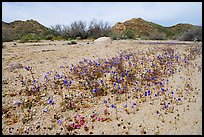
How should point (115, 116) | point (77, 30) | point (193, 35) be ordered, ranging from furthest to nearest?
point (77, 30), point (193, 35), point (115, 116)

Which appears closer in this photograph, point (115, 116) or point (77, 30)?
point (115, 116)

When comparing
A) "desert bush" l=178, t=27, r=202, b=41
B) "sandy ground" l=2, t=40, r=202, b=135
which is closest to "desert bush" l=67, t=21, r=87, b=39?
"desert bush" l=178, t=27, r=202, b=41

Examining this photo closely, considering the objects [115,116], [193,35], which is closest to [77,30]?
[193,35]

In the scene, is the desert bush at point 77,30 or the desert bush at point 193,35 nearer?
the desert bush at point 193,35

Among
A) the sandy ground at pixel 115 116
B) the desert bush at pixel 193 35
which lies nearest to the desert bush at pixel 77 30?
the desert bush at pixel 193 35

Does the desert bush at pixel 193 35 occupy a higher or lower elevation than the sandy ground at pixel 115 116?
higher

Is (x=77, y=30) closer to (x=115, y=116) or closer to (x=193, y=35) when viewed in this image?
(x=193, y=35)

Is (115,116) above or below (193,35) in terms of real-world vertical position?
below

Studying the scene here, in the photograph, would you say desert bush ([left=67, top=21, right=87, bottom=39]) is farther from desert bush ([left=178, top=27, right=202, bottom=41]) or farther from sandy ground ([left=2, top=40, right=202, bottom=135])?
sandy ground ([left=2, top=40, right=202, bottom=135])

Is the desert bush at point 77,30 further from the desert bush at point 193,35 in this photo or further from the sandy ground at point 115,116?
the sandy ground at point 115,116

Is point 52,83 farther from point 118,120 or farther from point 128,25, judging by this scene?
point 128,25

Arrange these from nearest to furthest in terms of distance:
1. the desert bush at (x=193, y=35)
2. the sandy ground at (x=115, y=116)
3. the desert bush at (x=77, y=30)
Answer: the sandy ground at (x=115, y=116) → the desert bush at (x=193, y=35) → the desert bush at (x=77, y=30)
